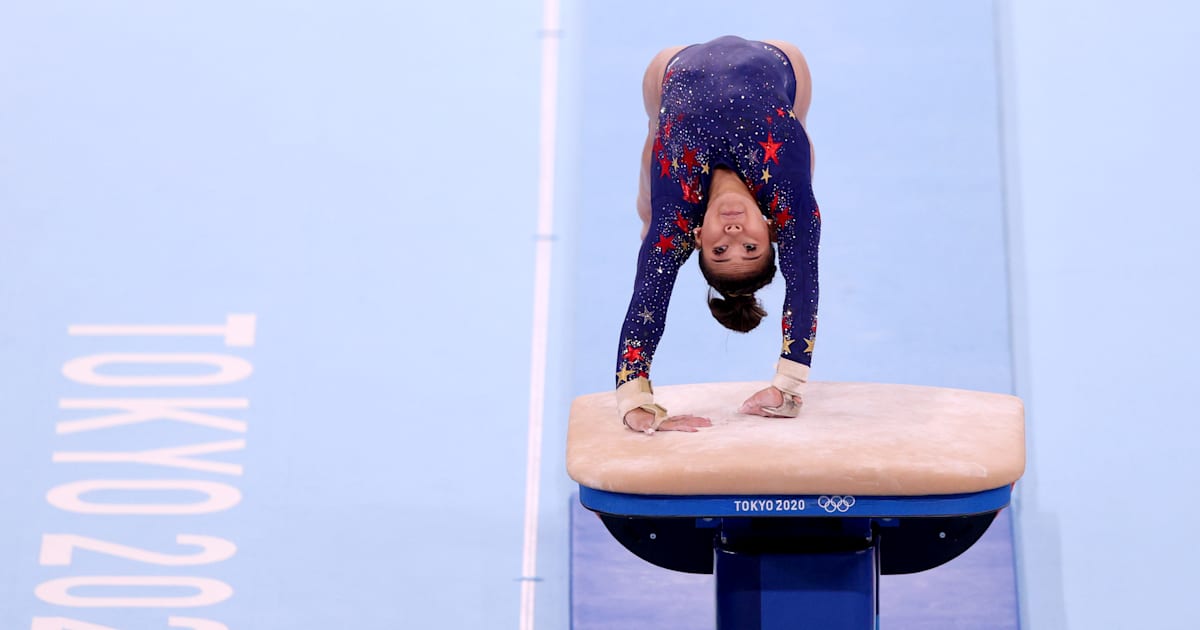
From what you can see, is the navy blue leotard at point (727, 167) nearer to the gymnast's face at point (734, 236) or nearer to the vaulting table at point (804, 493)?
the gymnast's face at point (734, 236)

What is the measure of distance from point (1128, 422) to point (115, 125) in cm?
330

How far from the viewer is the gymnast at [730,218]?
2.58 metres

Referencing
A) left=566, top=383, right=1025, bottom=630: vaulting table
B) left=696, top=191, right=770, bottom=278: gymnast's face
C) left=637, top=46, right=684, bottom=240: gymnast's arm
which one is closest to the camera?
left=566, top=383, right=1025, bottom=630: vaulting table

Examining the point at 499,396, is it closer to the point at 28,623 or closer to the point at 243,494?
the point at 243,494

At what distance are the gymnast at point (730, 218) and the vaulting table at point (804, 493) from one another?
0.11 m

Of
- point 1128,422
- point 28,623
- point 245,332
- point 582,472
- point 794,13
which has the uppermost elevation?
point 794,13

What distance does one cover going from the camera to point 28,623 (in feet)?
12.0

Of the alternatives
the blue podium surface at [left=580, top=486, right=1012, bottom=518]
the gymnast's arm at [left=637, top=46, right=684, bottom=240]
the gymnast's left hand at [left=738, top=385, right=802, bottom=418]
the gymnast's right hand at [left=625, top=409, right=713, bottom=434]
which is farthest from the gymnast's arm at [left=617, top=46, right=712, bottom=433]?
the gymnast's arm at [left=637, top=46, right=684, bottom=240]

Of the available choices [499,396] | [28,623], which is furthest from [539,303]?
[28,623]

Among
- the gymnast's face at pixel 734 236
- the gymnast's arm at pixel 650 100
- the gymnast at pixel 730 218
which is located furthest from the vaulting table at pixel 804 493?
A: the gymnast's arm at pixel 650 100

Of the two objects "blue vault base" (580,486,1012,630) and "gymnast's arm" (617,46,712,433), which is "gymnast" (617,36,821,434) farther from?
"blue vault base" (580,486,1012,630)

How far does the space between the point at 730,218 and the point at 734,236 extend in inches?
1.4

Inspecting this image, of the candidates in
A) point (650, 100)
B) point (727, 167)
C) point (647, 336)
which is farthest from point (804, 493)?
point (650, 100)

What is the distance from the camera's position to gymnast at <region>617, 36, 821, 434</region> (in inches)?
102
